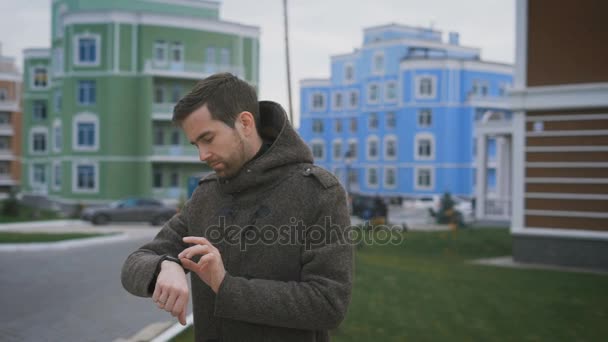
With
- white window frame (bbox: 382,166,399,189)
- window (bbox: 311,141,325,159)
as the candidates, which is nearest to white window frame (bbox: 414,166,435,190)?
white window frame (bbox: 382,166,399,189)

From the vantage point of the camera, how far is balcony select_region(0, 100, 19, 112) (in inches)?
2120

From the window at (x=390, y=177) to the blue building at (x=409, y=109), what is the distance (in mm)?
81

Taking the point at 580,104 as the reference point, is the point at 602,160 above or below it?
below

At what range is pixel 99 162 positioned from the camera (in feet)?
110

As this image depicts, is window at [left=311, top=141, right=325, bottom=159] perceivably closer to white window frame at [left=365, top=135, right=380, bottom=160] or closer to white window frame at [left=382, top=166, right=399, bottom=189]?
white window frame at [left=365, top=135, right=380, bottom=160]

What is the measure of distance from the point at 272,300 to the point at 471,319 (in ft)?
21.0

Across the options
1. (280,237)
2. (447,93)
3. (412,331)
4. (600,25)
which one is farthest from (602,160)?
(447,93)

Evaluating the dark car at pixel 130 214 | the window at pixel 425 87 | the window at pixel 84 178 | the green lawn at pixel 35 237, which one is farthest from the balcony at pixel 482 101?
the green lawn at pixel 35 237

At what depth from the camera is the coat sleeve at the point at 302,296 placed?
181 centimetres

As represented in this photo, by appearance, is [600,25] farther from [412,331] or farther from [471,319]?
[412,331]

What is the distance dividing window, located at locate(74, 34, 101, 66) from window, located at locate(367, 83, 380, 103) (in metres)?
25.0

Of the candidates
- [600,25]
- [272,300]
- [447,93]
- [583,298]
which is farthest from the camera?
[447,93]

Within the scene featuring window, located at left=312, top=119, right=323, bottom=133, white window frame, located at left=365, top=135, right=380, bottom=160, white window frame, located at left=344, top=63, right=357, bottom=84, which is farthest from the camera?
window, located at left=312, top=119, right=323, bottom=133

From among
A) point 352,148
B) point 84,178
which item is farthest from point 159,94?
point 352,148
